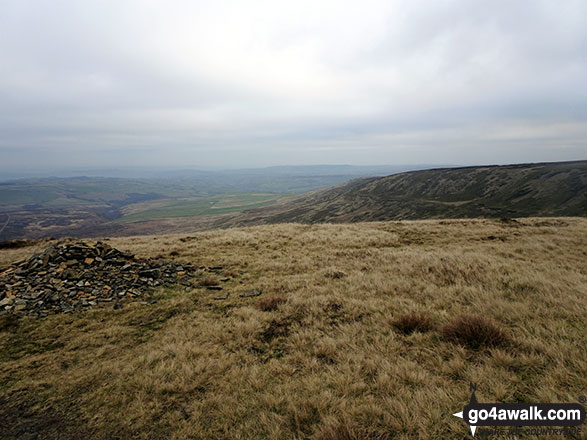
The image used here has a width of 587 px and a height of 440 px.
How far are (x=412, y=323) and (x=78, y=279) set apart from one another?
39.8 ft

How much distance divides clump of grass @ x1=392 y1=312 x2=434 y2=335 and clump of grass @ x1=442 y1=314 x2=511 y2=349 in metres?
0.41

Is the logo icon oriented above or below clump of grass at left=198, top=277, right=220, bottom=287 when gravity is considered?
above

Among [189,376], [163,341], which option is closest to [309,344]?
[189,376]

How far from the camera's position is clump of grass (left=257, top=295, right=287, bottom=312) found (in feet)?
26.6

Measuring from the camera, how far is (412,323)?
Result: 6.17 m

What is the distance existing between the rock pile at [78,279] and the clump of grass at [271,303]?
16.0 ft

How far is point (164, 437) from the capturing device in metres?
3.76

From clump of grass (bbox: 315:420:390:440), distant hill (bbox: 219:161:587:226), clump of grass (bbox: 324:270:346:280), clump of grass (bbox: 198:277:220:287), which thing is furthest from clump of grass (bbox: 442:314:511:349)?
distant hill (bbox: 219:161:587:226)

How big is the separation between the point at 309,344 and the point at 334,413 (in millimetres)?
2153

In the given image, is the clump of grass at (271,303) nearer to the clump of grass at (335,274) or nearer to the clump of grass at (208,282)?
the clump of grass at (335,274)

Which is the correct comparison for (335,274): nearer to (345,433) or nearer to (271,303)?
(271,303)

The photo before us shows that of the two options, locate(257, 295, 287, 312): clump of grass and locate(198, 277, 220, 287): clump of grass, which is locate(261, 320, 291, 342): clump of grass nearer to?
locate(257, 295, 287, 312): clump of grass

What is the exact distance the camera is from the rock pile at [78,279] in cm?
858

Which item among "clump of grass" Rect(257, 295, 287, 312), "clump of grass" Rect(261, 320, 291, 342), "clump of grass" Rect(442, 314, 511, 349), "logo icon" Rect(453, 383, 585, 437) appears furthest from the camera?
"clump of grass" Rect(257, 295, 287, 312)
